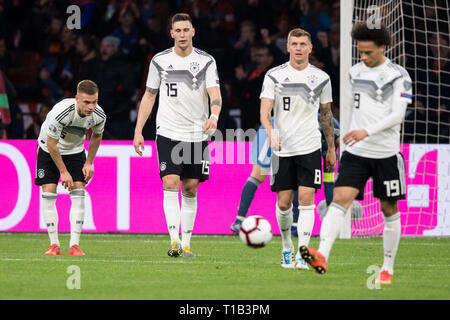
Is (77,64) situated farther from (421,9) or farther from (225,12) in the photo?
(421,9)

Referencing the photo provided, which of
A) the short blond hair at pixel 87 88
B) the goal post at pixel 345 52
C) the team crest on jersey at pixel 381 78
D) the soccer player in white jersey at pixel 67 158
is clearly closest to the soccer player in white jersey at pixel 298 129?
the team crest on jersey at pixel 381 78

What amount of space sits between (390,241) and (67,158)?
376 centimetres

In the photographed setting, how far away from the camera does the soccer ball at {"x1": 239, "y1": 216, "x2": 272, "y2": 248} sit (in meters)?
7.62

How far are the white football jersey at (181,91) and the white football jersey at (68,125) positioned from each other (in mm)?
696

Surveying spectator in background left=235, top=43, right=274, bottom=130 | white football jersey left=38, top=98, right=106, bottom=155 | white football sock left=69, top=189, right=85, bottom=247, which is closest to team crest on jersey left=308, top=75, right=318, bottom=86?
white football jersey left=38, top=98, right=106, bottom=155

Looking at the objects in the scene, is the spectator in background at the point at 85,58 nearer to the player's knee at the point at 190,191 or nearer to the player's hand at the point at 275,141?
the player's knee at the point at 190,191

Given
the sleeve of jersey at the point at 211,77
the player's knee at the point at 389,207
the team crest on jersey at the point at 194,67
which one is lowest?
the player's knee at the point at 389,207

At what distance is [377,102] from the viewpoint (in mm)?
6828

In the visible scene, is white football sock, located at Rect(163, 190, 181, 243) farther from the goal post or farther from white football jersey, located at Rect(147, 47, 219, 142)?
the goal post

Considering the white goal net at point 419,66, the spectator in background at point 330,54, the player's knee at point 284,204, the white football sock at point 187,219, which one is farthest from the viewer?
the spectator in background at point 330,54

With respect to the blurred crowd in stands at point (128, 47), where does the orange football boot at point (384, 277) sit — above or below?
below

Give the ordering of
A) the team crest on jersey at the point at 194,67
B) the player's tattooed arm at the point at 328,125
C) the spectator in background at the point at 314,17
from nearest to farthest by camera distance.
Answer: the player's tattooed arm at the point at 328,125, the team crest on jersey at the point at 194,67, the spectator in background at the point at 314,17

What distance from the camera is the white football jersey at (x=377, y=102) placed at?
6781mm
